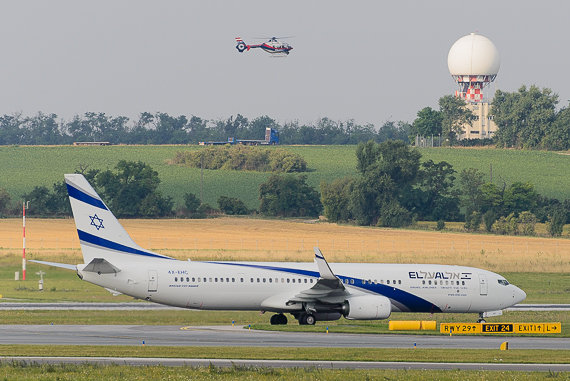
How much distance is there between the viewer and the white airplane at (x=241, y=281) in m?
42.8

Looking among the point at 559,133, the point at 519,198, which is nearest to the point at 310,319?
the point at 519,198

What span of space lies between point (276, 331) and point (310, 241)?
2358 inches

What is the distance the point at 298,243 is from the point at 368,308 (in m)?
56.5

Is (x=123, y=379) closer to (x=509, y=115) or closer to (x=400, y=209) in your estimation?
(x=400, y=209)

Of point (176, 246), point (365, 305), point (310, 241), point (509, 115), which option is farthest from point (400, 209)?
point (365, 305)

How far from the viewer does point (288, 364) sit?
102ft

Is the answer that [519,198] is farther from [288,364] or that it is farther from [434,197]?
[288,364]

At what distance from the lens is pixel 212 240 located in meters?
101

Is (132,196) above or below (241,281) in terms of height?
above

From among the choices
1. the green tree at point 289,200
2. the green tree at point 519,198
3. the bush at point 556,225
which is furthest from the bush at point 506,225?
the green tree at point 289,200

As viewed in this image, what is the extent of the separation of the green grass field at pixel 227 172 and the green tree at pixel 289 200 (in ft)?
20.4

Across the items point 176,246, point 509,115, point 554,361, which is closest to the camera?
point 554,361

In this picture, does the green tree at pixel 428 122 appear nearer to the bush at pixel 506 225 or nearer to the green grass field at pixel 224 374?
the bush at pixel 506 225

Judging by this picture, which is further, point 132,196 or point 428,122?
point 428,122
